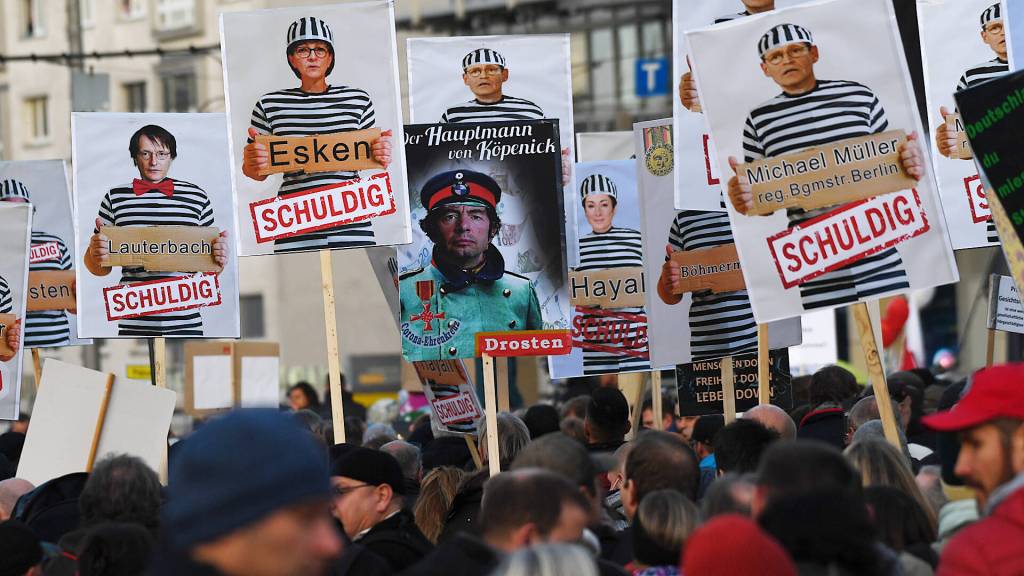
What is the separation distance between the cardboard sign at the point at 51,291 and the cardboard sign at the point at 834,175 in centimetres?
712

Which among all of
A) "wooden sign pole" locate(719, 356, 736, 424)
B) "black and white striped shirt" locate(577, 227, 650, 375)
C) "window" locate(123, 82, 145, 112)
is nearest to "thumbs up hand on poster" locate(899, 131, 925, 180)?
"wooden sign pole" locate(719, 356, 736, 424)

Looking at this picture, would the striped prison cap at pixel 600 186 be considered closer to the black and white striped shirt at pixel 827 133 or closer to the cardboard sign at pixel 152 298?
the cardboard sign at pixel 152 298

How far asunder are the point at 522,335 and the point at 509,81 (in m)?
3.02

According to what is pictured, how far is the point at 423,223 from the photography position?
371 inches

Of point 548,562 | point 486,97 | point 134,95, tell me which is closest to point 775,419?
point 548,562

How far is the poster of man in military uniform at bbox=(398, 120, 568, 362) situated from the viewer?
918 centimetres

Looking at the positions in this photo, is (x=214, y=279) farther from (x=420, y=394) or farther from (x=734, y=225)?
(x=420, y=394)

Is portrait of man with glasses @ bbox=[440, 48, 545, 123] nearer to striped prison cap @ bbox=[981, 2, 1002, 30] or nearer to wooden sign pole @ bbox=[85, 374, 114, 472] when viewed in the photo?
striped prison cap @ bbox=[981, 2, 1002, 30]

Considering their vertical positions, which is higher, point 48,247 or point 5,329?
point 48,247

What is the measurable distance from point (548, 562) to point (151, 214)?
25.5 feet

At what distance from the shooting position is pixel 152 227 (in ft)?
35.4

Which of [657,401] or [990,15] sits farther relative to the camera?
[657,401]

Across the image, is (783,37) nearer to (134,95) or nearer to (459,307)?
(459,307)

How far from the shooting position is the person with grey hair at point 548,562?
3645mm
